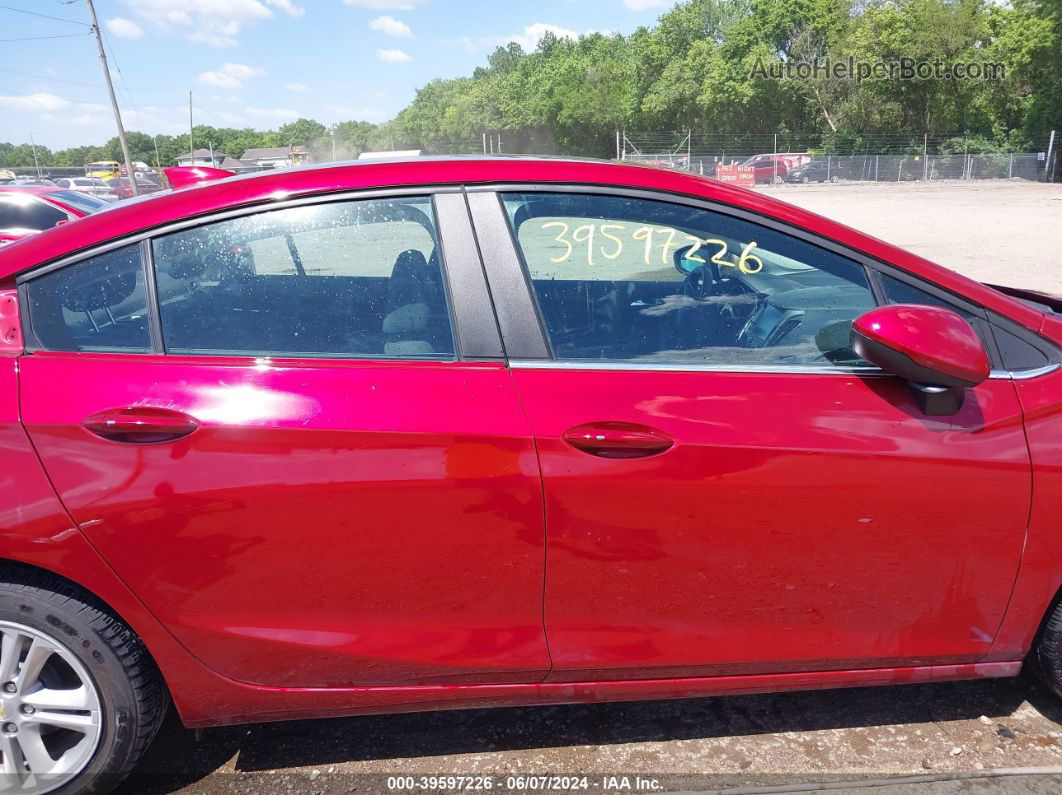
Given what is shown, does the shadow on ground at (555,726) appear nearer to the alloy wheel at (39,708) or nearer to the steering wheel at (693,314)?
the alloy wheel at (39,708)

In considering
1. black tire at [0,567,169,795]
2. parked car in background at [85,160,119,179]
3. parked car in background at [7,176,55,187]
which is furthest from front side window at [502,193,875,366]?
parked car in background at [85,160,119,179]

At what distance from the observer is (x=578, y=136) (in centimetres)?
7819

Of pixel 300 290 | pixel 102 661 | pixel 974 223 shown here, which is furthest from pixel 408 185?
pixel 974 223

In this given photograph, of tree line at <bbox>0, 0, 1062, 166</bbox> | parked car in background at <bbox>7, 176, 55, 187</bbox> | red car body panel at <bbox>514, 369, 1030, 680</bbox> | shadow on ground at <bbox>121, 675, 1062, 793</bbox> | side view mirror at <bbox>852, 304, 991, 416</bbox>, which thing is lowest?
shadow on ground at <bbox>121, 675, 1062, 793</bbox>

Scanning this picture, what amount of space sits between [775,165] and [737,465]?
4761 cm

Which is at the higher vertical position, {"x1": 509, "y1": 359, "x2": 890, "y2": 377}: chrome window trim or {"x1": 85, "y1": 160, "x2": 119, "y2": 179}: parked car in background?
{"x1": 85, "y1": 160, "x2": 119, "y2": 179}: parked car in background

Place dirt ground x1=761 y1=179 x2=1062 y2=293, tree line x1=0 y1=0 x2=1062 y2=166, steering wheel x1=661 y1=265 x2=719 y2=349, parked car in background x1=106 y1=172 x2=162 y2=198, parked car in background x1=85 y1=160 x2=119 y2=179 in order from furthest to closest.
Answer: parked car in background x1=85 y1=160 x2=119 y2=179 → tree line x1=0 y1=0 x2=1062 y2=166 → parked car in background x1=106 y1=172 x2=162 y2=198 → dirt ground x1=761 y1=179 x2=1062 y2=293 → steering wheel x1=661 y1=265 x2=719 y2=349

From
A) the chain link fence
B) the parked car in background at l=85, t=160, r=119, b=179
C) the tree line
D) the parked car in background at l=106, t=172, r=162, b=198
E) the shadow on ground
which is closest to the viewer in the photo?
the shadow on ground

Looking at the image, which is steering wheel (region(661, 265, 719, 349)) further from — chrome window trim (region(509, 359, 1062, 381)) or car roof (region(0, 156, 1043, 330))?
car roof (region(0, 156, 1043, 330))

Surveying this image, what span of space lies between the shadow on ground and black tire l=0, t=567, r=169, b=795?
0.79 feet

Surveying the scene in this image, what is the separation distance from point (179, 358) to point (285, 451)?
0.37m

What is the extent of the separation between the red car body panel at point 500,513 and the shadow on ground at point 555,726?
0.35m

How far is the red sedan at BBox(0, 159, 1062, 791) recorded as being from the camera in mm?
1902

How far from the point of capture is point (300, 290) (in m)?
2.08
